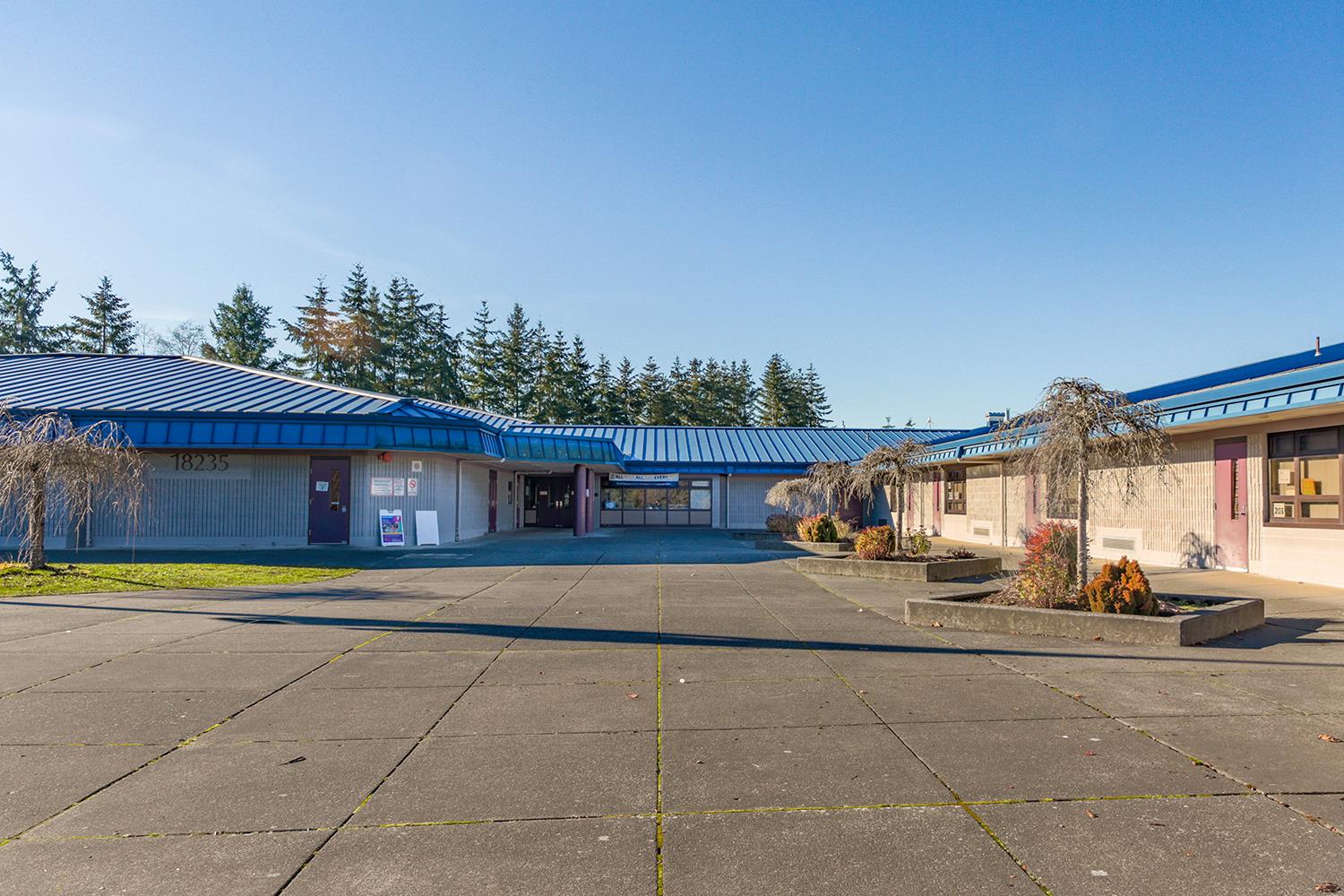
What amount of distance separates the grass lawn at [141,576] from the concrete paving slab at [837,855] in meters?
13.4

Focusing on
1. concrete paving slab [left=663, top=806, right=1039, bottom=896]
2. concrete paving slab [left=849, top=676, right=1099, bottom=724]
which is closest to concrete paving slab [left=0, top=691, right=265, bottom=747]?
concrete paving slab [left=663, top=806, right=1039, bottom=896]

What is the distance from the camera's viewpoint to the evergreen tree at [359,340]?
59938mm

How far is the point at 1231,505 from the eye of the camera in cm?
1517

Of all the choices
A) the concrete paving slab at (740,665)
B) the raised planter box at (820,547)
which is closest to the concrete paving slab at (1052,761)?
the concrete paving slab at (740,665)

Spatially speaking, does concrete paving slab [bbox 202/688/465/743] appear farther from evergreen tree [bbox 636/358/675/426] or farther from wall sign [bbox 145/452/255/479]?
evergreen tree [bbox 636/358/675/426]

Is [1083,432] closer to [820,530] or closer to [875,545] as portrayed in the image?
[875,545]

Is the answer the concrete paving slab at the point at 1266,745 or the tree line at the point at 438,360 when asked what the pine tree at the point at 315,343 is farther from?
the concrete paving slab at the point at 1266,745

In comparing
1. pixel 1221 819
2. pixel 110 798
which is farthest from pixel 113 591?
pixel 1221 819

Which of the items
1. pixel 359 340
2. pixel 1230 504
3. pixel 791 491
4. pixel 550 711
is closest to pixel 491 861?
pixel 550 711

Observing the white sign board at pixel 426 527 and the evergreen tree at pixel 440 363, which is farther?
the evergreen tree at pixel 440 363

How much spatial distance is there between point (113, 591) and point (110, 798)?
1113cm

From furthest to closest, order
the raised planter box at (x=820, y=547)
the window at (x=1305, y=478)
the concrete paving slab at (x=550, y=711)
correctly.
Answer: the raised planter box at (x=820, y=547)
the window at (x=1305, y=478)
the concrete paving slab at (x=550, y=711)

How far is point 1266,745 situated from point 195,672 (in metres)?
8.97

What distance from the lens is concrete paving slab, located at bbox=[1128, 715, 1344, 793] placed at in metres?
4.55
